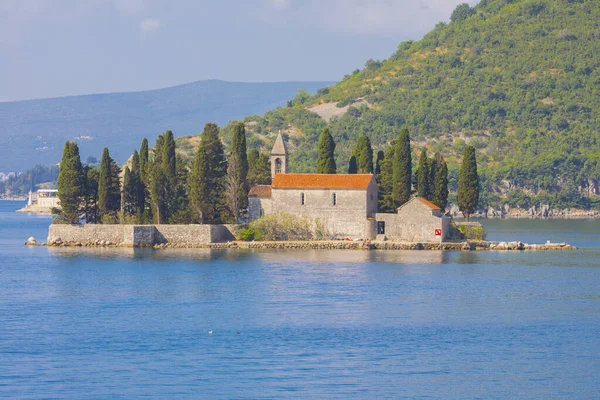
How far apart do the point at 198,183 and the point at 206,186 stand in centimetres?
56

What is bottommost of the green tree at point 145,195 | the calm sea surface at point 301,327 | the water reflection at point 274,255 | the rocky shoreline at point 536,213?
the calm sea surface at point 301,327

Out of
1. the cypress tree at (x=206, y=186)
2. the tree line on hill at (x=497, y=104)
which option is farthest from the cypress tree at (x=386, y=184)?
the tree line on hill at (x=497, y=104)

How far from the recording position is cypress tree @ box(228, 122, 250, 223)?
65375 millimetres

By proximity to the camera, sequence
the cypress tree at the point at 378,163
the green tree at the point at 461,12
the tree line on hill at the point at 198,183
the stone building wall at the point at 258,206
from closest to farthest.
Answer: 1. the tree line on hill at the point at 198,183
2. the stone building wall at the point at 258,206
3. the cypress tree at the point at 378,163
4. the green tree at the point at 461,12

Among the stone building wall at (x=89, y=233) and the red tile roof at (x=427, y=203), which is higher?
the red tile roof at (x=427, y=203)

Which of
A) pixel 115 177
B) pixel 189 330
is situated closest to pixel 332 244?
pixel 115 177

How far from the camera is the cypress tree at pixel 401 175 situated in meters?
64.7

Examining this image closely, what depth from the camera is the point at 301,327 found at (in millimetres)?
37219

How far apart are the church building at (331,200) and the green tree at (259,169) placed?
20.0ft

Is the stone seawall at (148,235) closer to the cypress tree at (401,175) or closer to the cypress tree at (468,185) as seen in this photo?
the cypress tree at (401,175)

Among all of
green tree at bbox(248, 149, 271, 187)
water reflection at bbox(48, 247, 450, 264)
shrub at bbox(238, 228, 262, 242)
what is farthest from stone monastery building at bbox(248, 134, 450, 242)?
green tree at bbox(248, 149, 271, 187)

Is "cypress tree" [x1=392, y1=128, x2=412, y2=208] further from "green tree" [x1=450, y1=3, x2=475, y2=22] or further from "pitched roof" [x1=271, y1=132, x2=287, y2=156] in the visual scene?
"green tree" [x1=450, y1=3, x2=475, y2=22]

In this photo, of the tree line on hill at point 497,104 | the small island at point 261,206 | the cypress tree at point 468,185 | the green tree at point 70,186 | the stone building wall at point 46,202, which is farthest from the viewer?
the stone building wall at point 46,202

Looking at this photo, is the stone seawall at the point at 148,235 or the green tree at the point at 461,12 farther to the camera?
the green tree at the point at 461,12
